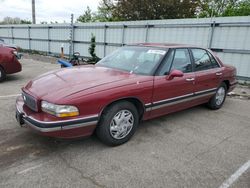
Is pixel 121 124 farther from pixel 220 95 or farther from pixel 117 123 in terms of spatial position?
pixel 220 95

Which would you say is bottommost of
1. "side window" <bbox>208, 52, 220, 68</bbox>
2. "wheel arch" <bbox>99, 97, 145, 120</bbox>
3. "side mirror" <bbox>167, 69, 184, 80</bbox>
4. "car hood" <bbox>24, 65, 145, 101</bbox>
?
"wheel arch" <bbox>99, 97, 145, 120</bbox>

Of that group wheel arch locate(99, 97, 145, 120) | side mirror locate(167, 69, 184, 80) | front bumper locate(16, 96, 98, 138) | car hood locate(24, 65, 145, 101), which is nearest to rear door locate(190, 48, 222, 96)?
side mirror locate(167, 69, 184, 80)

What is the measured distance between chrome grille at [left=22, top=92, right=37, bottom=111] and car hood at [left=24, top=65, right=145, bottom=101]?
65 millimetres

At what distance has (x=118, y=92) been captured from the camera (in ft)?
10.4

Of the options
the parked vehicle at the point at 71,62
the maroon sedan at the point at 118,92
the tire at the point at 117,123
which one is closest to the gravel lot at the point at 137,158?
the tire at the point at 117,123

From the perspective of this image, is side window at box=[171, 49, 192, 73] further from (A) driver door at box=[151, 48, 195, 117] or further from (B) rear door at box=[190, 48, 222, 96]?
(B) rear door at box=[190, 48, 222, 96]

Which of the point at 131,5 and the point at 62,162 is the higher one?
the point at 131,5

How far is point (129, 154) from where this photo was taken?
3195 mm

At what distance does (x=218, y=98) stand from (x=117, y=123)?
3182 millimetres

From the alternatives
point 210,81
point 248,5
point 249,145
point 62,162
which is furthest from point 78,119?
point 248,5

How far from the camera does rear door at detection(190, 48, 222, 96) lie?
4.59m

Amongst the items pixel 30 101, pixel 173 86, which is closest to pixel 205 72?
pixel 173 86

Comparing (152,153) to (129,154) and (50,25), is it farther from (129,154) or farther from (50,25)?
(50,25)

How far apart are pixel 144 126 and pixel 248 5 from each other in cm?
2209
